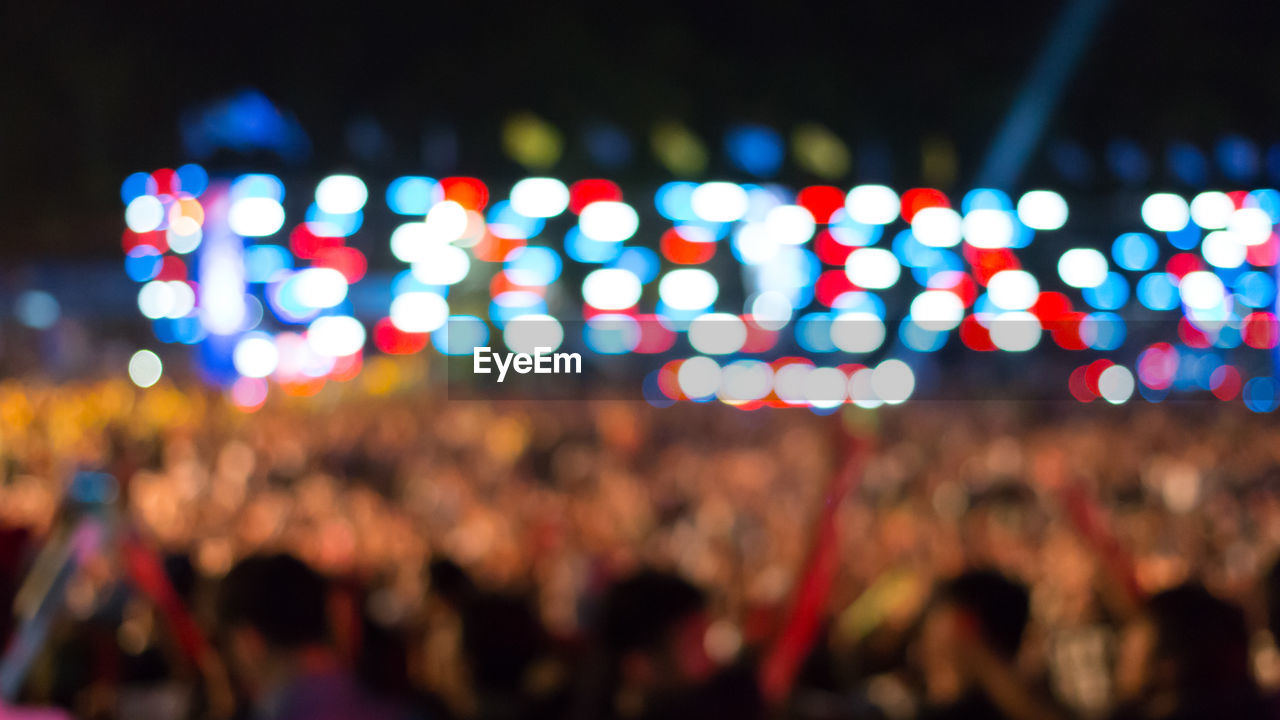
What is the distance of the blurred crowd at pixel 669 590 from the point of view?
3027 mm

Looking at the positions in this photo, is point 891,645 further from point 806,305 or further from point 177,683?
point 806,305

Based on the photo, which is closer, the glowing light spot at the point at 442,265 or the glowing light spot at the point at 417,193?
the glowing light spot at the point at 417,193

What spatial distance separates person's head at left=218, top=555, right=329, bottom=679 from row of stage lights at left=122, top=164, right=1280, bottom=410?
6.59m

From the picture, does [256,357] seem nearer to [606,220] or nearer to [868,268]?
[606,220]

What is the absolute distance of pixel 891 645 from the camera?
4363 mm

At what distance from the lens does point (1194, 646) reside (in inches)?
113

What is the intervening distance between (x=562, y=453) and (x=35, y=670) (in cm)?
785

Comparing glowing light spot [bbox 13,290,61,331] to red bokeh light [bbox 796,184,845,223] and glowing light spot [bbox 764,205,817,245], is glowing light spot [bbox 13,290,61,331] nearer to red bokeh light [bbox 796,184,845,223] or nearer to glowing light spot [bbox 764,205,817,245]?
glowing light spot [bbox 764,205,817,245]

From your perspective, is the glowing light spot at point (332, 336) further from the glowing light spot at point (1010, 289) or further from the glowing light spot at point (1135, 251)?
the glowing light spot at point (1135, 251)

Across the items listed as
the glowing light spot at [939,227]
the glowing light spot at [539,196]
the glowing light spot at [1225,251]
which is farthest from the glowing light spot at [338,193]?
the glowing light spot at [1225,251]

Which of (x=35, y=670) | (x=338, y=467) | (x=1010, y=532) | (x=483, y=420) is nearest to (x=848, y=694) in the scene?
(x=1010, y=532)

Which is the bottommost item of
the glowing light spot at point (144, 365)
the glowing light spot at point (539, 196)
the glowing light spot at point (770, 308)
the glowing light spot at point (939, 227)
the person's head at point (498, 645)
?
the glowing light spot at point (144, 365)

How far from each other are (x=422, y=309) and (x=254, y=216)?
2.70 m

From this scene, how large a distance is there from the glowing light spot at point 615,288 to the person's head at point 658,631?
17.9m
